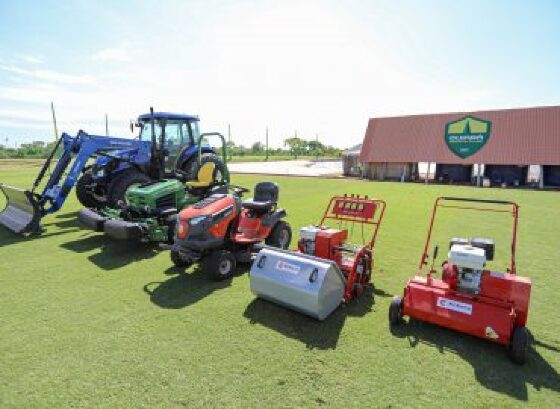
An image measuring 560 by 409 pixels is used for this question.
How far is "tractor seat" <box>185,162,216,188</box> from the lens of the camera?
7719 mm

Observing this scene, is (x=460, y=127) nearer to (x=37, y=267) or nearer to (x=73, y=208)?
(x=73, y=208)

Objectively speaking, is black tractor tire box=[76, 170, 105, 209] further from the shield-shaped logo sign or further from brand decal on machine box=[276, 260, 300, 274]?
the shield-shaped logo sign

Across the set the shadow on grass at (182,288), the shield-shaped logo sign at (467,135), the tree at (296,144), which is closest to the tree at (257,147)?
the tree at (296,144)

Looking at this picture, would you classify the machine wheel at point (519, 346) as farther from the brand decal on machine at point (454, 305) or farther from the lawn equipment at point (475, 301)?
the brand decal on machine at point (454, 305)

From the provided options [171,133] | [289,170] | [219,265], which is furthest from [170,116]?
[289,170]

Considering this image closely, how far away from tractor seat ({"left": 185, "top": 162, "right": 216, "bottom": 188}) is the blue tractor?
0.30 m

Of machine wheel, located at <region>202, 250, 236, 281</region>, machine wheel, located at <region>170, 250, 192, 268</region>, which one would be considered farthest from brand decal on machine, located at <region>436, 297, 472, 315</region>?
machine wheel, located at <region>170, 250, 192, 268</region>

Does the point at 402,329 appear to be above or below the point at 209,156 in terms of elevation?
below

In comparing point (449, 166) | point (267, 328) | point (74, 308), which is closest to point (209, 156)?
point (74, 308)

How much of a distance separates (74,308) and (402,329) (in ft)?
13.5

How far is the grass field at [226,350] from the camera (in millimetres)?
2898

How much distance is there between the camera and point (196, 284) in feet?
17.1

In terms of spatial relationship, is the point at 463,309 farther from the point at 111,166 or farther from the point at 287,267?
the point at 111,166

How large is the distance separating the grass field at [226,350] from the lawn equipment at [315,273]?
0.25 meters
